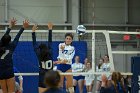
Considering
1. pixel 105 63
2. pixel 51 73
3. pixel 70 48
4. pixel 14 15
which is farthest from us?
pixel 14 15

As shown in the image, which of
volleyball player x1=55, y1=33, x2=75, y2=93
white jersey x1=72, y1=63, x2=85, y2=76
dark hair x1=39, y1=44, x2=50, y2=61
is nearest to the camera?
dark hair x1=39, y1=44, x2=50, y2=61

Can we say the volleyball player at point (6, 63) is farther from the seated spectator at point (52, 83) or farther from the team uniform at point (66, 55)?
the seated spectator at point (52, 83)

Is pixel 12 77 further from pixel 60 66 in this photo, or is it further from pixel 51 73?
pixel 51 73

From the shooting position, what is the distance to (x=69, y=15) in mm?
19453

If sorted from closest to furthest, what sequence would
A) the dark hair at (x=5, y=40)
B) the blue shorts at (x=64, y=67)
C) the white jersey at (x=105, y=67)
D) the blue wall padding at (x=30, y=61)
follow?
the dark hair at (x=5, y=40) → the blue shorts at (x=64, y=67) → the white jersey at (x=105, y=67) → the blue wall padding at (x=30, y=61)

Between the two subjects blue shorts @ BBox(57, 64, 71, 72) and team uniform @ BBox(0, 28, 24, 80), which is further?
blue shorts @ BBox(57, 64, 71, 72)

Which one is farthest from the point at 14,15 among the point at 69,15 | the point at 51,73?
the point at 51,73

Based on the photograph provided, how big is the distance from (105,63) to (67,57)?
12.5 ft

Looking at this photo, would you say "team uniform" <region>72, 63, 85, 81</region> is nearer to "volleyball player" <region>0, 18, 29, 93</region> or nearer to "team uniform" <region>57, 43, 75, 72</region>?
"team uniform" <region>57, 43, 75, 72</region>

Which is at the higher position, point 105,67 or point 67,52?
point 67,52

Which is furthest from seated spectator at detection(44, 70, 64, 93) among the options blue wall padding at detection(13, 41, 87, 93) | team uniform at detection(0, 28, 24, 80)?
blue wall padding at detection(13, 41, 87, 93)

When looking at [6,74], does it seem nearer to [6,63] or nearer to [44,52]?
[6,63]

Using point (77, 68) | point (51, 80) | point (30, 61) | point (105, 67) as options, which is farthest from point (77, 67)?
point (51, 80)

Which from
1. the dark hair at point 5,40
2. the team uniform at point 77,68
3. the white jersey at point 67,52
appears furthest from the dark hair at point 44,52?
the team uniform at point 77,68
